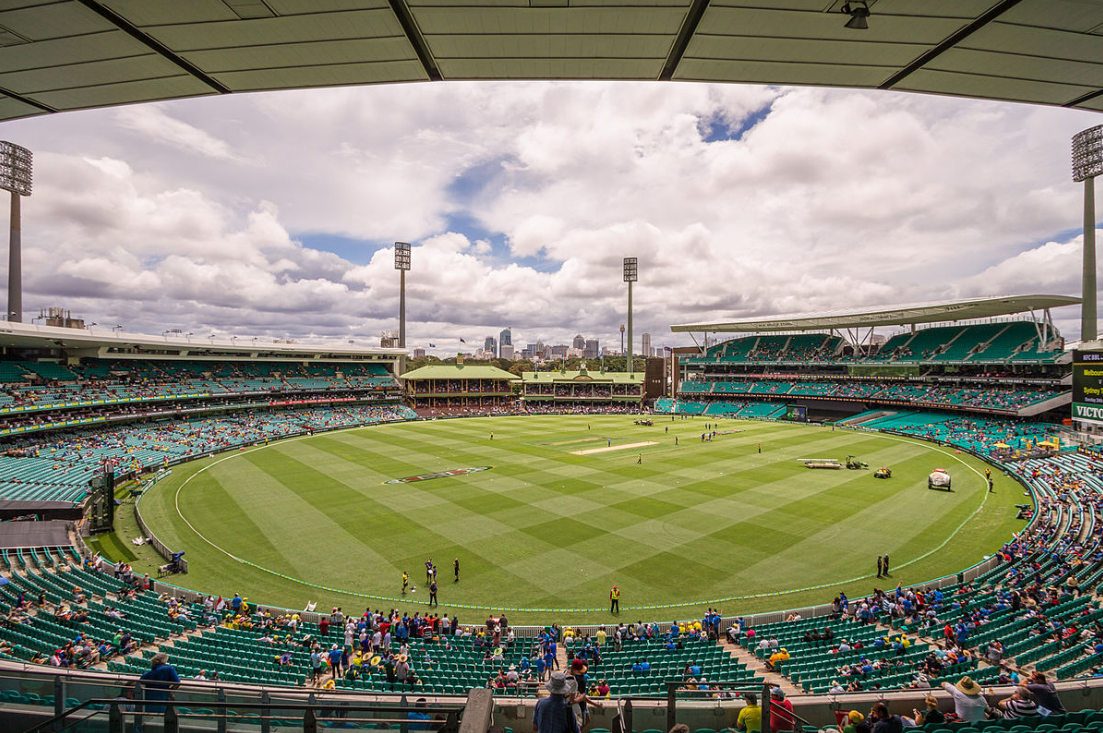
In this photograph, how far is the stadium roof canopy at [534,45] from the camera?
10.3 ft

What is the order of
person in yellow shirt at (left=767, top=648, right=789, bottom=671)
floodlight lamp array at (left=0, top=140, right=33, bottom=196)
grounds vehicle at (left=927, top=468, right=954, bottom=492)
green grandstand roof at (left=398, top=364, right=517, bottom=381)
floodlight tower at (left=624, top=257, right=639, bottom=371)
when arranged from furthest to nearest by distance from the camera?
floodlight tower at (left=624, top=257, right=639, bottom=371) < green grandstand roof at (left=398, top=364, right=517, bottom=381) < floodlight lamp array at (left=0, top=140, right=33, bottom=196) < grounds vehicle at (left=927, top=468, right=954, bottom=492) < person in yellow shirt at (left=767, top=648, right=789, bottom=671)

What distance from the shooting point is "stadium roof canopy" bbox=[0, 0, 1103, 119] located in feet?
10.3

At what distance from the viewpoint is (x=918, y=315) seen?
59438 mm

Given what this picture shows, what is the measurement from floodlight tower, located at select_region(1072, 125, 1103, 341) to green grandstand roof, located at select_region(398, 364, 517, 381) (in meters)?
77.6

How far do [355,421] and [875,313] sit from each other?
227 feet

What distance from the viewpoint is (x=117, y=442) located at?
4300 cm

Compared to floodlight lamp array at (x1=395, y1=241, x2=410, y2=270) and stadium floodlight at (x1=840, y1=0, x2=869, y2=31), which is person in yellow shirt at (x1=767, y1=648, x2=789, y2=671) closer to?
stadium floodlight at (x1=840, y1=0, x2=869, y2=31)

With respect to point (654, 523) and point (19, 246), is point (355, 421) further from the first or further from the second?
point (654, 523)

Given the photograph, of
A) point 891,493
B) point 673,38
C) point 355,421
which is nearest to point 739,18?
point 673,38

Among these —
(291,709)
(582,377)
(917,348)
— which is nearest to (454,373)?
(582,377)

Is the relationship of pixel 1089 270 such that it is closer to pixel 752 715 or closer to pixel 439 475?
pixel 439 475

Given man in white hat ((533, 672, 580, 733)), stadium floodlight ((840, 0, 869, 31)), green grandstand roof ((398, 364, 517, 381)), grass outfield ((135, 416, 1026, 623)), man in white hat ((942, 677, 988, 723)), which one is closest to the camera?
stadium floodlight ((840, 0, 869, 31))

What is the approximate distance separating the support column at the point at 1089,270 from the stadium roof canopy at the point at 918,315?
718cm

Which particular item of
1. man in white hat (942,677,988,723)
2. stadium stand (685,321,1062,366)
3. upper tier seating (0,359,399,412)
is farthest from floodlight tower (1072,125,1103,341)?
upper tier seating (0,359,399,412)
